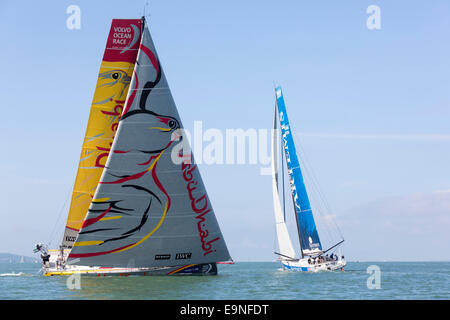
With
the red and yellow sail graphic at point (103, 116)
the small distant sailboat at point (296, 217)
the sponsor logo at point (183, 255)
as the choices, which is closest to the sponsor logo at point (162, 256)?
the sponsor logo at point (183, 255)

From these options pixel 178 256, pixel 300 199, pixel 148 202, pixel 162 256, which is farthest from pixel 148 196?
pixel 300 199

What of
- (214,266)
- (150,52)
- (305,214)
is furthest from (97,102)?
(305,214)

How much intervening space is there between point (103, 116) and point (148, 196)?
1012 cm

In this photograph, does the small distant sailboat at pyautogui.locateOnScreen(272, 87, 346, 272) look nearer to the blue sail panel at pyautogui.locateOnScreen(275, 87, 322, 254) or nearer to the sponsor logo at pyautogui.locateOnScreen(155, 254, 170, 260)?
the blue sail panel at pyautogui.locateOnScreen(275, 87, 322, 254)

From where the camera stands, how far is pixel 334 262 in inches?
2197

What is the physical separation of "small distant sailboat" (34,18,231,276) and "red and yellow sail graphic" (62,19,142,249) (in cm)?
449

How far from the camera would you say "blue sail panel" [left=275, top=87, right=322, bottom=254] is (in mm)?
57281

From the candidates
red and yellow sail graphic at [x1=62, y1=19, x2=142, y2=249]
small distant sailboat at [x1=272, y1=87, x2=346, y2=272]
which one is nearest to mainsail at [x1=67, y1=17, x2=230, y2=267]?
red and yellow sail graphic at [x1=62, y1=19, x2=142, y2=249]

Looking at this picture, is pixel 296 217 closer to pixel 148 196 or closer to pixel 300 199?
pixel 300 199

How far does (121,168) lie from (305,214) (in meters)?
26.8

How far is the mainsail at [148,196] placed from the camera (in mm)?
35219
